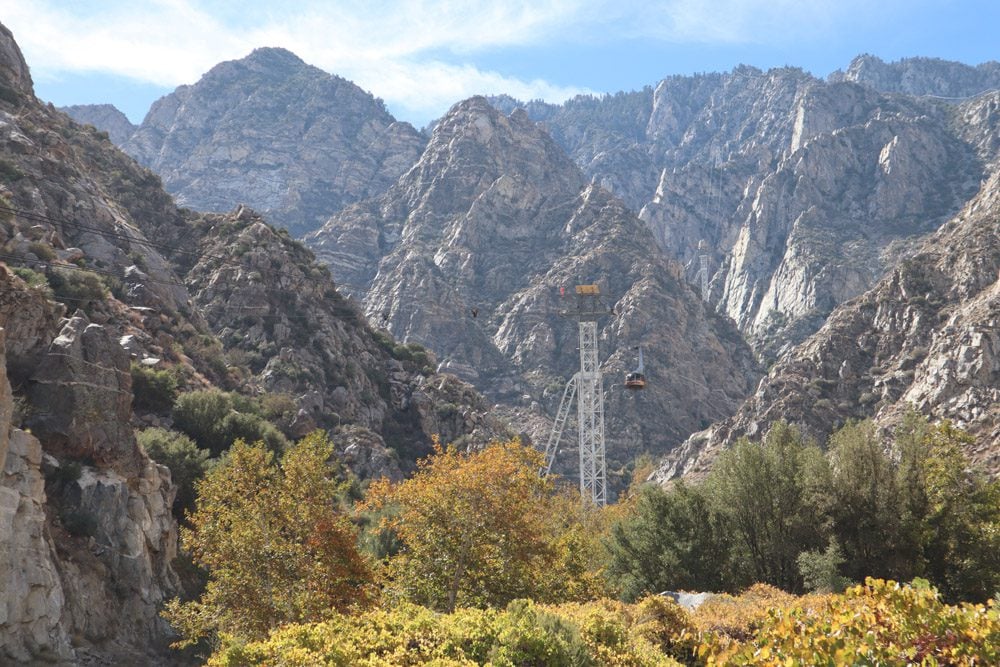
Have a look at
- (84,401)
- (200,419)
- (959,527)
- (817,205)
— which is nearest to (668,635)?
(959,527)

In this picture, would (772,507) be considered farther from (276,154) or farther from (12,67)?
(276,154)

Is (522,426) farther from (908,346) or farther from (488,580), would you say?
(488,580)

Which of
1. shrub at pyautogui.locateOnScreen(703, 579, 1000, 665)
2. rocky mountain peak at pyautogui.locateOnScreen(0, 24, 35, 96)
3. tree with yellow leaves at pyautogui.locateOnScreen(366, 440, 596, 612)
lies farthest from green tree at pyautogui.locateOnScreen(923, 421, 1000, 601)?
rocky mountain peak at pyautogui.locateOnScreen(0, 24, 35, 96)

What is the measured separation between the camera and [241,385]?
1686 inches

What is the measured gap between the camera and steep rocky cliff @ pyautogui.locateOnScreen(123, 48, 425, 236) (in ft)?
559

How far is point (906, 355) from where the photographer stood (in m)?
60.5

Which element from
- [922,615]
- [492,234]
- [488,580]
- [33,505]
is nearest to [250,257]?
[33,505]

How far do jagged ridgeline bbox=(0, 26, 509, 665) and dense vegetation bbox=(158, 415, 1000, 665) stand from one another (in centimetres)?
288

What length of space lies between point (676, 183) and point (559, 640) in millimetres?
174606

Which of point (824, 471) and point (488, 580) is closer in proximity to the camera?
point (488, 580)

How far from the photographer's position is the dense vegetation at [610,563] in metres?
6.52

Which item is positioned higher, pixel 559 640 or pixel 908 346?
pixel 908 346

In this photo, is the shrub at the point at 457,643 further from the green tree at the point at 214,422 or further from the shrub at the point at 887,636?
the green tree at the point at 214,422

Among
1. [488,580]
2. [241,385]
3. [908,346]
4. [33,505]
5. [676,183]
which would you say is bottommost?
[488,580]
